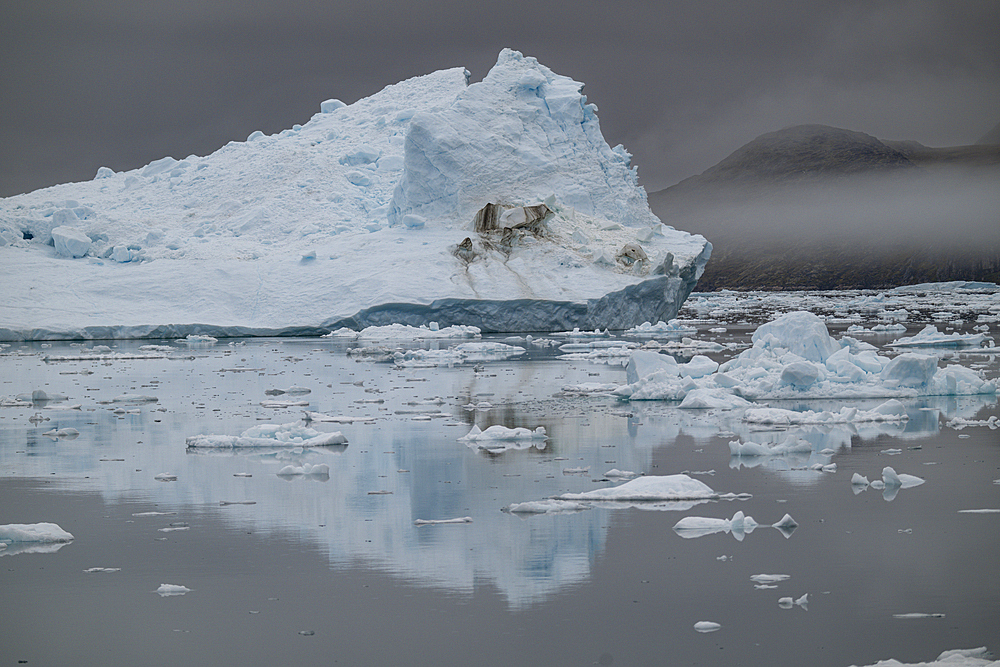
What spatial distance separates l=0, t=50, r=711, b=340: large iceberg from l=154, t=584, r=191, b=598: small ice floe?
18349mm

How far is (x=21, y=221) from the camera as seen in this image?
2630 centimetres

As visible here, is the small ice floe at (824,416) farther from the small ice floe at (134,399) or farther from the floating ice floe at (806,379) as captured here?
the small ice floe at (134,399)

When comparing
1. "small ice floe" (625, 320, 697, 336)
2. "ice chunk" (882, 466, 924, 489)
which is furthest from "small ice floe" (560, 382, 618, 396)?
"small ice floe" (625, 320, 697, 336)

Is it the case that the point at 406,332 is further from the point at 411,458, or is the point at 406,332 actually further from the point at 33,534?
the point at 33,534

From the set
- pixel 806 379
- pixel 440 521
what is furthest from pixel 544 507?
pixel 806 379

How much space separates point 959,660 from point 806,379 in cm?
761

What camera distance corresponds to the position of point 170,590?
14.6 ft

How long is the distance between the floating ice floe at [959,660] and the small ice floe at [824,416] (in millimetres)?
5596

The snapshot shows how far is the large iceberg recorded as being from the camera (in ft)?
76.1

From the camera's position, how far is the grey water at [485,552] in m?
3.87

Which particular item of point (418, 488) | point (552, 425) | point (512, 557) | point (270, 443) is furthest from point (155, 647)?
point (552, 425)

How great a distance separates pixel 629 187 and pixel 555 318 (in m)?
6.21

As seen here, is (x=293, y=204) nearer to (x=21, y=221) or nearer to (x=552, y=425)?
(x=21, y=221)

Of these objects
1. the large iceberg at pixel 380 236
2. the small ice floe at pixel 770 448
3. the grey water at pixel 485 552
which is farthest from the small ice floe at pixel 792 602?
the large iceberg at pixel 380 236
